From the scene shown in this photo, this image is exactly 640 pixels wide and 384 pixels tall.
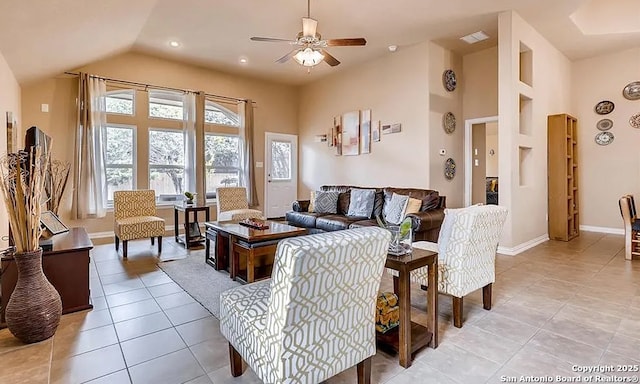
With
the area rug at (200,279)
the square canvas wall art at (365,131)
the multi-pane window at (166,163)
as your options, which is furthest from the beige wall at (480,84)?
the multi-pane window at (166,163)

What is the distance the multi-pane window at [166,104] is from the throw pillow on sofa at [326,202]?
3.22 m

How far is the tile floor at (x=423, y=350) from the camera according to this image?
181 centimetres

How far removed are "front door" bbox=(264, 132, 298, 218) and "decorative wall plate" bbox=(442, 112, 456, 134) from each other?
3703 millimetres

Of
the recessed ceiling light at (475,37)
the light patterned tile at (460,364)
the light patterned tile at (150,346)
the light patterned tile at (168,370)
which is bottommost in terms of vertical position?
the light patterned tile at (460,364)

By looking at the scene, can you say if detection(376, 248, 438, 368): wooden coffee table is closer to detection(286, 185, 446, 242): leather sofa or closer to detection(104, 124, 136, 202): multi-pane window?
→ detection(286, 185, 446, 242): leather sofa

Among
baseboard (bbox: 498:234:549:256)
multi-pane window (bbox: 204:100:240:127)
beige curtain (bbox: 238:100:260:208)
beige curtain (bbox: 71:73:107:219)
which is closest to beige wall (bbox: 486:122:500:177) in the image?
baseboard (bbox: 498:234:549:256)

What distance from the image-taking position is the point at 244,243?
3.32 m

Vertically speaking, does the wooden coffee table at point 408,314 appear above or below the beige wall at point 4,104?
below

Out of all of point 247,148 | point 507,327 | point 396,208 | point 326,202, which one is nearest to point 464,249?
point 507,327

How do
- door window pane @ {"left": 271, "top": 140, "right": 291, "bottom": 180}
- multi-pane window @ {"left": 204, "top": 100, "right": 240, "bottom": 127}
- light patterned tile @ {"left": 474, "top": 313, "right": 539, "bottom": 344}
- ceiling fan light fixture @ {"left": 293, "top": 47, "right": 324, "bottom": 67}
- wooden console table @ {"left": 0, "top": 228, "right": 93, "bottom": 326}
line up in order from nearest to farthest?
light patterned tile @ {"left": 474, "top": 313, "right": 539, "bottom": 344}
wooden console table @ {"left": 0, "top": 228, "right": 93, "bottom": 326}
ceiling fan light fixture @ {"left": 293, "top": 47, "right": 324, "bottom": 67}
multi-pane window @ {"left": 204, "top": 100, "right": 240, "bottom": 127}
door window pane @ {"left": 271, "top": 140, "right": 291, "bottom": 180}

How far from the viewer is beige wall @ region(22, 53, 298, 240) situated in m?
5.12

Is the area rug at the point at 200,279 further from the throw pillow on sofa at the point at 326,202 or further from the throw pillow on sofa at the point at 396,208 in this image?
the throw pillow on sofa at the point at 396,208

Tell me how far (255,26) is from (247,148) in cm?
280

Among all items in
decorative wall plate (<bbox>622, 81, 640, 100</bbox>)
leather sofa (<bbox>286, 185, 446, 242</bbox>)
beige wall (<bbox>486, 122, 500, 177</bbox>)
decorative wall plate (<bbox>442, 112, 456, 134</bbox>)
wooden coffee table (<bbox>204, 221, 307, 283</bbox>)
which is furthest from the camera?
beige wall (<bbox>486, 122, 500, 177</bbox>)
